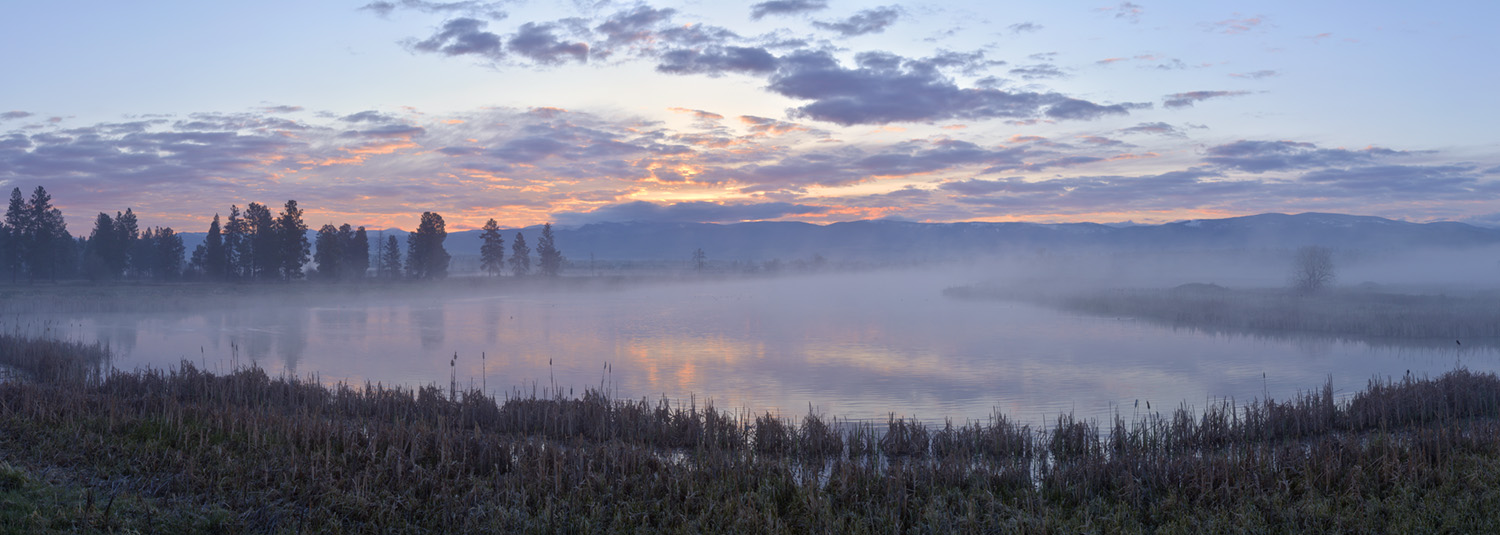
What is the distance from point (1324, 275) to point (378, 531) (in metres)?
62.6

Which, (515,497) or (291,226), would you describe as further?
(291,226)

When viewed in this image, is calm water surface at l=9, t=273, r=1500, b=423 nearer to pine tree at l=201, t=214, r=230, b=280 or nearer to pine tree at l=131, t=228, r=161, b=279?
pine tree at l=201, t=214, r=230, b=280

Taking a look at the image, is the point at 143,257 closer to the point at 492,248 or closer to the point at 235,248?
the point at 235,248

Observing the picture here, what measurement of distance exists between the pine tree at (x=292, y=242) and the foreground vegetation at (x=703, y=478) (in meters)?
71.2

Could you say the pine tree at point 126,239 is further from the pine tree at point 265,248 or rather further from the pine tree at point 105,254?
the pine tree at point 265,248

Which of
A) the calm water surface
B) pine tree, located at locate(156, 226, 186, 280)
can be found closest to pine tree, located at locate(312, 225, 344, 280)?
pine tree, located at locate(156, 226, 186, 280)

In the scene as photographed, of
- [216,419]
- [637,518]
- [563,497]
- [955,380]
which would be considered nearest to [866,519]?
[637,518]

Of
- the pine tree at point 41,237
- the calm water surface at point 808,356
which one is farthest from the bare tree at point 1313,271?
the pine tree at point 41,237

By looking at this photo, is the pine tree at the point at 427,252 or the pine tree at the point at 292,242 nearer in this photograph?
the pine tree at the point at 292,242

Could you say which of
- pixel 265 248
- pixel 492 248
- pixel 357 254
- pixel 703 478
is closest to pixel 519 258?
pixel 492 248

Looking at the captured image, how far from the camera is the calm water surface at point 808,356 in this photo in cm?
2028

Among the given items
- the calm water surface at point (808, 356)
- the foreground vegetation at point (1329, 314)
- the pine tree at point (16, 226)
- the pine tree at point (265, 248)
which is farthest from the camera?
the pine tree at point (265, 248)

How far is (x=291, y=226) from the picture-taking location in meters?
77.8

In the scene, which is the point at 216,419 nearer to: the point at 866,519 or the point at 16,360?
the point at 866,519
